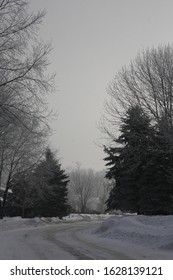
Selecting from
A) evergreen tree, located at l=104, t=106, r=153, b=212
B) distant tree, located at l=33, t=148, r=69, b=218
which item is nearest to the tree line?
evergreen tree, located at l=104, t=106, r=153, b=212

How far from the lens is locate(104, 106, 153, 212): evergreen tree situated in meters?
28.7

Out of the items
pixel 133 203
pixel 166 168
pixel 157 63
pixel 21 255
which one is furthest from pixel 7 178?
pixel 21 255

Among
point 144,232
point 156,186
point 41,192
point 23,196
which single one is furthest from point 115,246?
point 23,196

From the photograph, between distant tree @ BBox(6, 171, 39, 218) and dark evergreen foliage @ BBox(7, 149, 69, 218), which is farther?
distant tree @ BBox(6, 171, 39, 218)

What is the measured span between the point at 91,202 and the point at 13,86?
96.6 meters

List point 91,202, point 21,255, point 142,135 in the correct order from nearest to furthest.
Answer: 1. point 21,255
2. point 142,135
3. point 91,202

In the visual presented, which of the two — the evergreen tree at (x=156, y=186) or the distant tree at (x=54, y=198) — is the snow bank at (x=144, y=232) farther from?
the distant tree at (x=54, y=198)

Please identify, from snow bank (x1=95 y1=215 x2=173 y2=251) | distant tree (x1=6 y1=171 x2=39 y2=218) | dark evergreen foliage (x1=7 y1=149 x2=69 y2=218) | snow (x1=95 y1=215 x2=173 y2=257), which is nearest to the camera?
snow (x1=95 y1=215 x2=173 y2=257)

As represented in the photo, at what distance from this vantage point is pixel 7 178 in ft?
147

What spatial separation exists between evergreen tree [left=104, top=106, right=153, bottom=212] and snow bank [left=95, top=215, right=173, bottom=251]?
594cm

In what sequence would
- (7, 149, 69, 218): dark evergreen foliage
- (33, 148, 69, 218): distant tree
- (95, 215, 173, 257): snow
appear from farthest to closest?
1. (33, 148, 69, 218): distant tree
2. (7, 149, 69, 218): dark evergreen foliage
3. (95, 215, 173, 257): snow

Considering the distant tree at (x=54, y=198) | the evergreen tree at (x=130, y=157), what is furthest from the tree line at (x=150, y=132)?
the distant tree at (x=54, y=198)

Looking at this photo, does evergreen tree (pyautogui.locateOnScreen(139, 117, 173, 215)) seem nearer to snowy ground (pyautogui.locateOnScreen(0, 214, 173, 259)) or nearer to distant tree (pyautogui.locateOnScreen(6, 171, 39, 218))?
snowy ground (pyautogui.locateOnScreen(0, 214, 173, 259))
